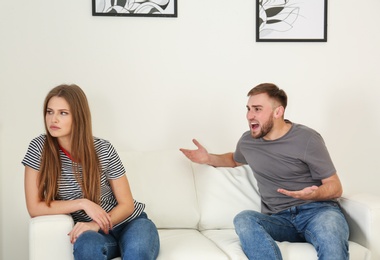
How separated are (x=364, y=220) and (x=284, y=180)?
0.42 m

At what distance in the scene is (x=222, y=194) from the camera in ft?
10.9

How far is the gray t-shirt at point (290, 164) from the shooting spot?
3090 mm

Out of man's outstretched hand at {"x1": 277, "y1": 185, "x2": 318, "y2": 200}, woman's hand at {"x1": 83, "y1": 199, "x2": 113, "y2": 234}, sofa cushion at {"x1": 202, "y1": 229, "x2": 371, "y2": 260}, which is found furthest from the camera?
man's outstretched hand at {"x1": 277, "y1": 185, "x2": 318, "y2": 200}

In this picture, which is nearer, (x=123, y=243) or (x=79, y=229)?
(x=79, y=229)

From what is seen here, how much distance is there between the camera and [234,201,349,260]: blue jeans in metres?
2.72

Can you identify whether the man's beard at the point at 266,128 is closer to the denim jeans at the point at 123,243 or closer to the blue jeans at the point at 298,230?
the blue jeans at the point at 298,230

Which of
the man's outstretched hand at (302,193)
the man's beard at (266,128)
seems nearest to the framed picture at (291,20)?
the man's beard at (266,128)

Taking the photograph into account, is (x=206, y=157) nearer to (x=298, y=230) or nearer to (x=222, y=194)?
(x=222, y=194)

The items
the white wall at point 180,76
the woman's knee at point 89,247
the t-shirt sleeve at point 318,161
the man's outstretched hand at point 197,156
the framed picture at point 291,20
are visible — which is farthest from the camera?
the framed picture at point 291,20

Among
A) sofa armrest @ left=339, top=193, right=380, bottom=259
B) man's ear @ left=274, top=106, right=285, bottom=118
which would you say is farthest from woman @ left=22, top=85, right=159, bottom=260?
sofa armrest @ left=339, top=193, right=380, bottom=259

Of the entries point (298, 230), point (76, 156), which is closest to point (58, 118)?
point (76, 156)

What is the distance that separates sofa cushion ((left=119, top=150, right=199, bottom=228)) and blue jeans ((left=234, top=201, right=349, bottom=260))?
39 centimetres

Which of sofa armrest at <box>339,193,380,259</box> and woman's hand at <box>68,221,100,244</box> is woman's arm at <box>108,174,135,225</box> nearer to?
woman's hand at <box>68,221,100,244</box>

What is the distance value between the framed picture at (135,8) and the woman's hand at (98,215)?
1312 millimetres
